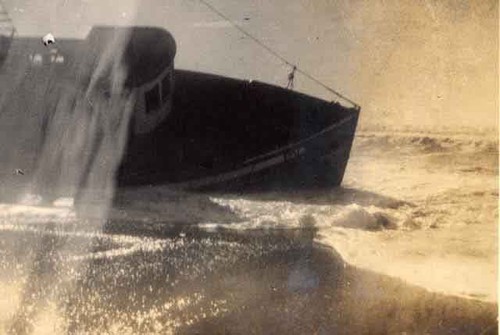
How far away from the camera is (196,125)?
10484 millimetres

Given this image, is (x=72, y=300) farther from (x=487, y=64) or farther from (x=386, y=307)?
(x=487, y=64)

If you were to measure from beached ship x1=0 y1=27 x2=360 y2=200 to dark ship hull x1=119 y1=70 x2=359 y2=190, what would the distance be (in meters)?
0.02

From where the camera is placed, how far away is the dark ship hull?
9.73 metres

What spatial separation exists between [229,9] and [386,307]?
15.0m

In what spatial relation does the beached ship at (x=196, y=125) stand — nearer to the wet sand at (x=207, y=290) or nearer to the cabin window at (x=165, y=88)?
the cabin window at (x=165, y=88)

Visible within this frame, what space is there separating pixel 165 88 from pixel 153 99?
1.62 ft

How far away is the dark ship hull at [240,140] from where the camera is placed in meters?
9.73

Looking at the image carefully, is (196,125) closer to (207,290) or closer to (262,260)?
(262,260)

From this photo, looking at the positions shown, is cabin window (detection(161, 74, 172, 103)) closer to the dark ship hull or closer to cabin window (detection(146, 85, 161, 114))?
cabin window (detection(146, 85, 161, 114))

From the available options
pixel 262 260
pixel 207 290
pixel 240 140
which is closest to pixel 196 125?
pixel 240 140

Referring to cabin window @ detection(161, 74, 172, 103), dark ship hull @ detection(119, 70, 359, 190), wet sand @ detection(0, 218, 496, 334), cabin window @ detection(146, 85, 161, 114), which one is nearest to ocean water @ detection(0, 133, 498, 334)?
wet sand @ detection(0, 218, 496, 334)

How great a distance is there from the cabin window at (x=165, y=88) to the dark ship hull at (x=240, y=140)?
0.38m

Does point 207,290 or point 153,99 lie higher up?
point 153,99

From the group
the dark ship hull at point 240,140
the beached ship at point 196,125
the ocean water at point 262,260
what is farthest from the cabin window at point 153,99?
the ocean water at point 262,260
